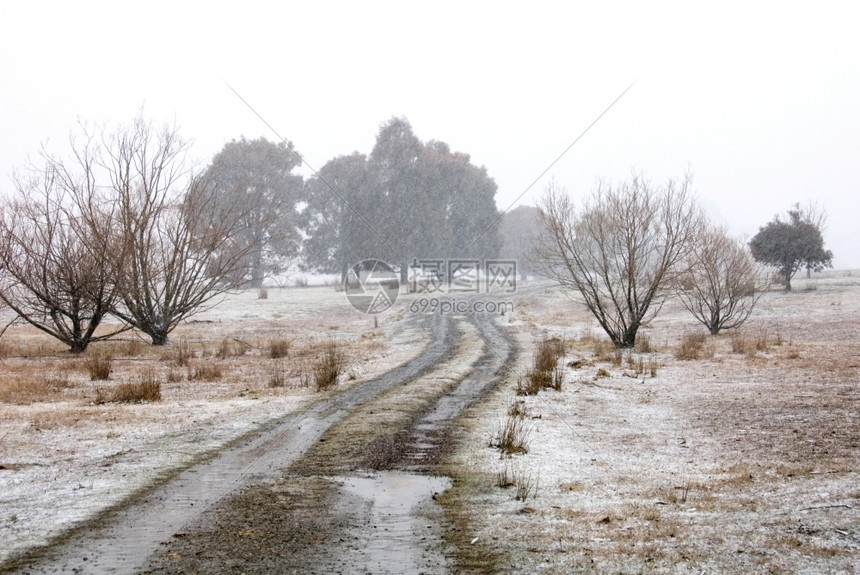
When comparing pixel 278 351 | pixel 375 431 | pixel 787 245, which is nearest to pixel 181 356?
pixel 278 351

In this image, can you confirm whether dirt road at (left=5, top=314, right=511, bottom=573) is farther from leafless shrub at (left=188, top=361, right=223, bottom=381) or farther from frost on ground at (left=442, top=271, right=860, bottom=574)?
leafless shrub at (left=188, top=361, right=223, bottom=381)

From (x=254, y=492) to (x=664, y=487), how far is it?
12.5 feet

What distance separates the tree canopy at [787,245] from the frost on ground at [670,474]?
29277mm

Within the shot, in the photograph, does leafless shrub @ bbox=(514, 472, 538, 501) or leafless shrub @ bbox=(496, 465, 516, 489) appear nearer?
leafless shrub @ bbox=(514, 472, 538, 501)

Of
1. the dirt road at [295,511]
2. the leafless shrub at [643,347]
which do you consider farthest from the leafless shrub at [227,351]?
the leafless shrub at [643,347]

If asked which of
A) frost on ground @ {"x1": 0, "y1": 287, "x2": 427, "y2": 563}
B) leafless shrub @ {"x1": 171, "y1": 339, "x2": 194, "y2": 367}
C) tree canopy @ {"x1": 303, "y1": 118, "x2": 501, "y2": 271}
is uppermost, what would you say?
tree canopy @ {"x1": 303, "y1": 118, "x2": 501, "y2": 271}

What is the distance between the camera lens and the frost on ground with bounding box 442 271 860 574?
15.2 ft

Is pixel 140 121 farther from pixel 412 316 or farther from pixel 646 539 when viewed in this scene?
pixel 646 539

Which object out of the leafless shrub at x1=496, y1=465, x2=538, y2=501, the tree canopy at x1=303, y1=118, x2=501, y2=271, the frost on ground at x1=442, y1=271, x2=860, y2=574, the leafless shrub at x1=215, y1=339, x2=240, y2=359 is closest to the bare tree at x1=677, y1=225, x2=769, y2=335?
the frost on ground at x1=442, y1=271, x2=860, y2=574

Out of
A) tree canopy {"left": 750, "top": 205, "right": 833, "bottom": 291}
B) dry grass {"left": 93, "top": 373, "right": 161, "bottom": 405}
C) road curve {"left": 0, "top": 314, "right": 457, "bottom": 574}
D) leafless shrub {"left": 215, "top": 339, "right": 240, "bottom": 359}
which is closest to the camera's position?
road curve {"left": 0, "top": 314, "right": 457, "bottom": 574}

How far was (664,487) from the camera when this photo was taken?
643 centimetres
